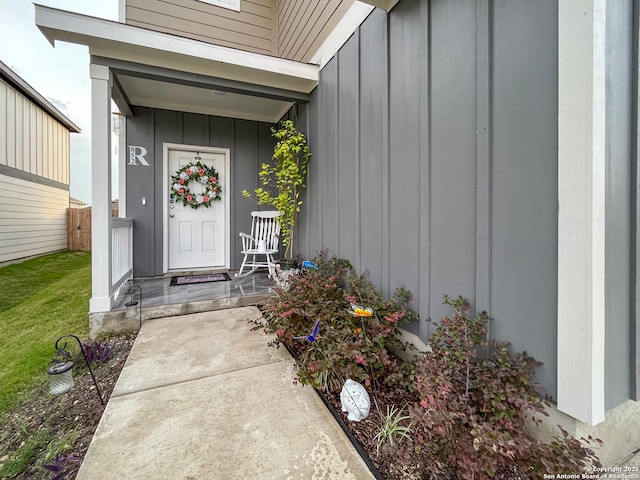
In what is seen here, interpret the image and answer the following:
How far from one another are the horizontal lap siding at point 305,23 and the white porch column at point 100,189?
2096 millimetres

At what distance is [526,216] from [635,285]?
1.50ft

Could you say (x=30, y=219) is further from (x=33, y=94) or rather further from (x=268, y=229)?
(x=268, y=229)

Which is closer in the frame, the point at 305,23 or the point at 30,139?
the point at 305,23

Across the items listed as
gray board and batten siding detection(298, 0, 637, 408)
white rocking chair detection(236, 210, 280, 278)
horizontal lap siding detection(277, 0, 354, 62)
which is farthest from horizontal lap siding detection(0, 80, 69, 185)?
gray board and batten siding detection(298, 0, 637, 408)

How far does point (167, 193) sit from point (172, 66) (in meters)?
1.80

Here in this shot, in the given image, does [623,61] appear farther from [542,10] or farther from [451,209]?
[451,209]

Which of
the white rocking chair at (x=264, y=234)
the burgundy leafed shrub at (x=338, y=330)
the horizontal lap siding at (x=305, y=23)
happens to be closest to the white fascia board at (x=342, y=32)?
the horizontal lap siding at (x=305, y=23)

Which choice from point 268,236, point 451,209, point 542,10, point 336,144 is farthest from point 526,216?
point 268,236

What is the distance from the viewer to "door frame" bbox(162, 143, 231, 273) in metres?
3.92

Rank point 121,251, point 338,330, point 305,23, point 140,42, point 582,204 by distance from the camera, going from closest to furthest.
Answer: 1. point 582,204
2. point 338,330
3. point 140,42
4. point 121,251
5. point 305,23

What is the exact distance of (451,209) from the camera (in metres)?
1.52

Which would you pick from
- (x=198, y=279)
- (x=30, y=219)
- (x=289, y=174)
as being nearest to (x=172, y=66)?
(x=289, y=174)

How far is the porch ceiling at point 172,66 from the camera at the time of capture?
2201mm

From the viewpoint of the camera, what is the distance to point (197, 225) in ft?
13.7
